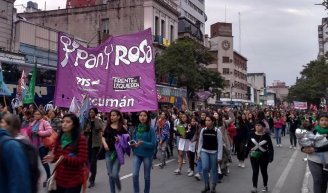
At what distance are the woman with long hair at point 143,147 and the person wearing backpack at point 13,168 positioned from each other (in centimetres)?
393

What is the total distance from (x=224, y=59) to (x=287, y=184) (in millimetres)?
73806

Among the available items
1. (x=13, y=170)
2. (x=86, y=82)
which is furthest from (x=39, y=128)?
(x=13, y=170)

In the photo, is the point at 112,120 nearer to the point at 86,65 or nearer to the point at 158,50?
the point at 86,65

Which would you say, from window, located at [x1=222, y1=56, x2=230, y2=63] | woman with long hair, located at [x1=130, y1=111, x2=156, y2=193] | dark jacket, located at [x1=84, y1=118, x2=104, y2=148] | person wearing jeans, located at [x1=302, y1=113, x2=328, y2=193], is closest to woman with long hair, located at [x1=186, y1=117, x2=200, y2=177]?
dark jacket, located at [x1=84, y1=118, x2=104, y2=148]

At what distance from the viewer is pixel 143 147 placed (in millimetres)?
7547

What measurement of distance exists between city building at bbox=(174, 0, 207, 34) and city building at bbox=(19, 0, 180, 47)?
11459mm

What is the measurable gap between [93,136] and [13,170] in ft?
20.2

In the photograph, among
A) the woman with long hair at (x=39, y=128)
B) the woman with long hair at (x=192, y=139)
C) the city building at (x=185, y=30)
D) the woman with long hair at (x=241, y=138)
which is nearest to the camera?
the woman with long hair at (x=39, y=128)

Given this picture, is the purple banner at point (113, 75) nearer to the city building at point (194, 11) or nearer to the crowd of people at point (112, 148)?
the crowd of people at point (112, 148)

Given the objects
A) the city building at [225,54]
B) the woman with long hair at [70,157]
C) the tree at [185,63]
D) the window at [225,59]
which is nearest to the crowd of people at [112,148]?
the woman with long hair at [70,157]

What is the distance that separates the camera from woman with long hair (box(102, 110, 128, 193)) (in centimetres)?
A: 724

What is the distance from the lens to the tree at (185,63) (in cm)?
4006

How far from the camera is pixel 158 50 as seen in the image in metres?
48.1

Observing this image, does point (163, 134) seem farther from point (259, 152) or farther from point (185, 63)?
point (185, 63)
